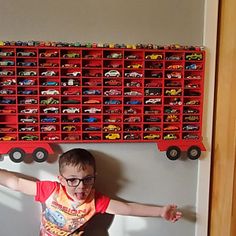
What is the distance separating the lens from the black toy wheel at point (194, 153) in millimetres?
906

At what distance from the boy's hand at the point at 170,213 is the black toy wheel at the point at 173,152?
0.42ft

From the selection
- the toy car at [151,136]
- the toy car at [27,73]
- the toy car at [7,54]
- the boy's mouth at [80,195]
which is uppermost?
the toy car at [7,54]

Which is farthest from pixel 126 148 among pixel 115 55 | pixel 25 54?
pixel 25 54

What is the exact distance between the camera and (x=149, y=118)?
0.89 meters

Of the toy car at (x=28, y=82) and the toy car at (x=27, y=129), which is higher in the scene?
the toy car at (x=28, y=82)

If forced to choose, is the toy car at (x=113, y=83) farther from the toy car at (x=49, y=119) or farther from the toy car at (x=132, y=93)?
the toy car at (x=49, y=119)

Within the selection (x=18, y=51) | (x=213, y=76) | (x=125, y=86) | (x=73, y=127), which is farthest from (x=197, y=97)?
(x=18, y=51)

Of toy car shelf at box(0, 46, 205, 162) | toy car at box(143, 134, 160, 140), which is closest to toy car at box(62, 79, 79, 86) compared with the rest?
toy car shelf at box(0, 46, 205, 162)

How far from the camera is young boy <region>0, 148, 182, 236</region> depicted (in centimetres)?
83

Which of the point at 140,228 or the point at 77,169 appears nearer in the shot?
the point at 77,169

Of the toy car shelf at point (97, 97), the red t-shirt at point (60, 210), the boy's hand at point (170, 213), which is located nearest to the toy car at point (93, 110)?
the toy car shelf at point (97, 97)

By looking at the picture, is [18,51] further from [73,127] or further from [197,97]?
[197,97]

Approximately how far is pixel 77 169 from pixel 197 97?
366 millimetres

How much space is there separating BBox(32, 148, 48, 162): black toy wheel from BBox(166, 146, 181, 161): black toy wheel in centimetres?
32
